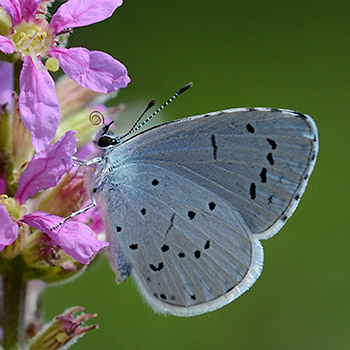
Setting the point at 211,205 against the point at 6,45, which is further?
the point at 211,205

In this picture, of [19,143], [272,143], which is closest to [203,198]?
[272,143]

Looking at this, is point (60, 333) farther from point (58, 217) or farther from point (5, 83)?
point (5, 83)

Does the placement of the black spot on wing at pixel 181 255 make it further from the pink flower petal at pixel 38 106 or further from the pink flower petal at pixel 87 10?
the pink flower petal at pixel 87 10

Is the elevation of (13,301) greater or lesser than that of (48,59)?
lesser

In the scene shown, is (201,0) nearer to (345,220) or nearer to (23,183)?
(345,220)

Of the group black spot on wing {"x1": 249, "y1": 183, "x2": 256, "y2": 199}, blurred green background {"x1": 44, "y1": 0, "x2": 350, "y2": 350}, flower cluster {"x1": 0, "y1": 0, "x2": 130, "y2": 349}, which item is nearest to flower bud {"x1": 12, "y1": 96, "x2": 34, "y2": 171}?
flower cluster {"x1": 0, "y1": 0, "x2": 130, "y2": 349}

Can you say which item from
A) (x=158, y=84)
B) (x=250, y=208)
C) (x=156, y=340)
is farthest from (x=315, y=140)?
(x=158, y=84)

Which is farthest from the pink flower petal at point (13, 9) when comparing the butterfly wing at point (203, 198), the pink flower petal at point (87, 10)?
the butterfly wing at point (203, 198)

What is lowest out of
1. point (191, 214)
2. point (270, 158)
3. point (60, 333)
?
point (60, 333)
